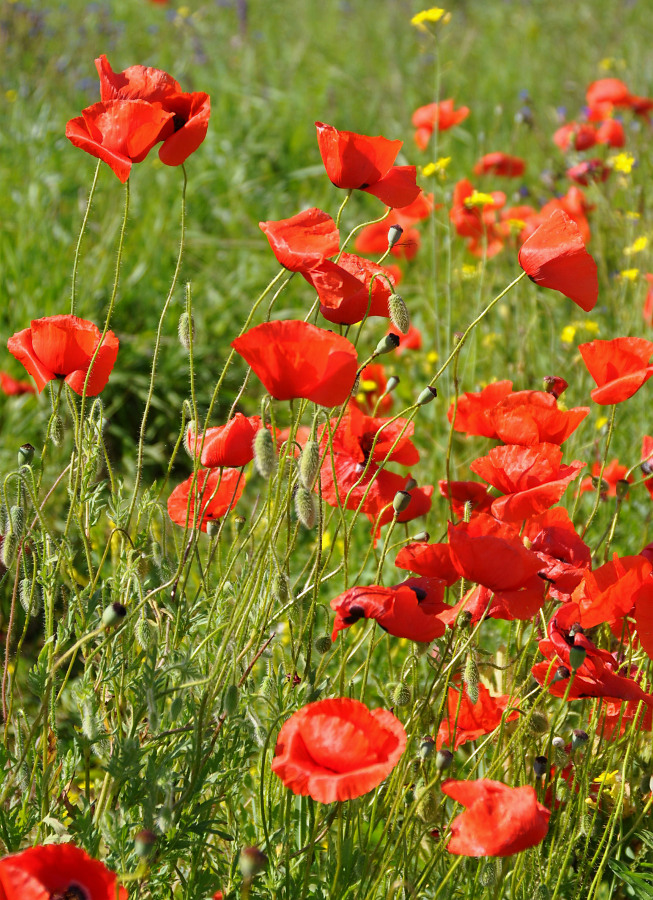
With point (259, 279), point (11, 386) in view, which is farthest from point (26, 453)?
point (259, 279)

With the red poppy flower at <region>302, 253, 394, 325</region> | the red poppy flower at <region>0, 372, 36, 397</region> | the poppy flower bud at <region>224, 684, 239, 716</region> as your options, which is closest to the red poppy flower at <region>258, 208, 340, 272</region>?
the red poppy flower at <region>302, 253, 394, 325</region>

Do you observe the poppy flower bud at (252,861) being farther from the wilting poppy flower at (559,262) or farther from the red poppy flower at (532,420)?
the wilting poppy flower at (559,262)

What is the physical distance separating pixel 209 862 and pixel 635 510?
210 cm

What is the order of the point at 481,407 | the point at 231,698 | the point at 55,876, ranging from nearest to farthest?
the point at 55,876 < the point at 231,698 < the point at 481,407

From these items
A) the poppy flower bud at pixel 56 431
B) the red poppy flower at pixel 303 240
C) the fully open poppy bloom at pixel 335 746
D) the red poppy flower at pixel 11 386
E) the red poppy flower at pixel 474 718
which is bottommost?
the red poppy flower at pixel 11 386

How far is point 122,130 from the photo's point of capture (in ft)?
4.69

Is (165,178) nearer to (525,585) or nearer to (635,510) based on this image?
(635,510)

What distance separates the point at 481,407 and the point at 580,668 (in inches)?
22.0

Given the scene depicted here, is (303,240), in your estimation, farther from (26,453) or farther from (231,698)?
(231,698)

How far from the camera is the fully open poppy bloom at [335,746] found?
3.56 feet

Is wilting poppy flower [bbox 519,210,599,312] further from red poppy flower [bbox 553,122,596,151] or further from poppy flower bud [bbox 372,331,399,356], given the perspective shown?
red poppy flower [bbox 553,122,596,151]

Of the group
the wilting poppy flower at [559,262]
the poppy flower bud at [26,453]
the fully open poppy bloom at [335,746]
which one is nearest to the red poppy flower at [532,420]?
the wilting poppy flower at [559,262]

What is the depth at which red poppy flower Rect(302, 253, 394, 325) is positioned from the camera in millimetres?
1340

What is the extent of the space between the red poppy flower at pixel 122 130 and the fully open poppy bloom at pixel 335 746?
79 cm
